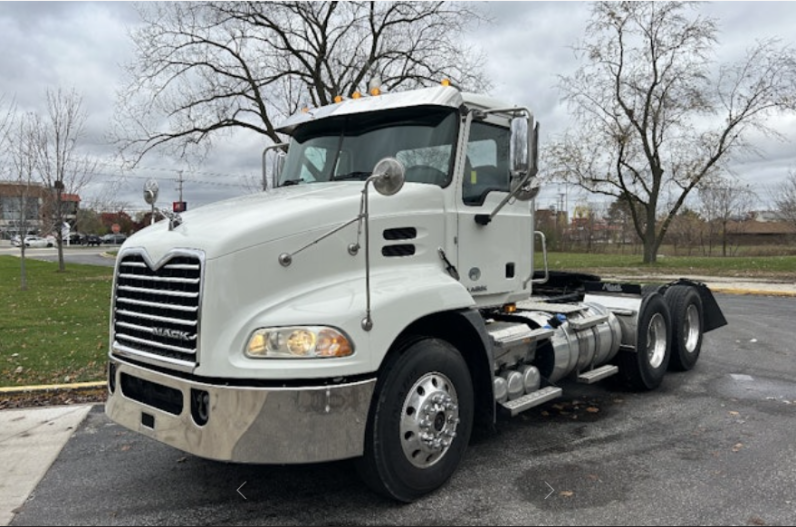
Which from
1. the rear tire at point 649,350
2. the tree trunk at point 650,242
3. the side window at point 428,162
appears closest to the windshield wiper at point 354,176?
the side window at point 428,162

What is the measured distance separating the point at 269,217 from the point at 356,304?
752mm

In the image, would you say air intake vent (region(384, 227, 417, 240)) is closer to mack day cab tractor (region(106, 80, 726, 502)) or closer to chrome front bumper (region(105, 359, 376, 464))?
mack day cab tractor (region(106, 80, 726, 502))

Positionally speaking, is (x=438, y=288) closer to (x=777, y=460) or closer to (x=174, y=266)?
(x=174, y=266)

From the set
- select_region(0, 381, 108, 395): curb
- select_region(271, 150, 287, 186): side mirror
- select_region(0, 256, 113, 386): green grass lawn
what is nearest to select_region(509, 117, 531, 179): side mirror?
select_region(271, 150, 287, 186): side mirror

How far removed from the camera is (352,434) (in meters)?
3.44

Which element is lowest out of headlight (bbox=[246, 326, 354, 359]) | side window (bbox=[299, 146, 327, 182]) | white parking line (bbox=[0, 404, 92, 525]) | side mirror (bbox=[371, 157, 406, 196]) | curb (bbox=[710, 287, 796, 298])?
white parking line (bbox=[0, 404, 92, 525])

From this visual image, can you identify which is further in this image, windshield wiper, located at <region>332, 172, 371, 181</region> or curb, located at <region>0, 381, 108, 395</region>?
curb, located at <region>0, 381, 108, 395</region>

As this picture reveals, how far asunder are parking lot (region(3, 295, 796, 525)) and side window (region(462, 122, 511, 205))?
6.52 ft

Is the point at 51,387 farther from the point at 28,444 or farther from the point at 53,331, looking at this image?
the point at 53,331

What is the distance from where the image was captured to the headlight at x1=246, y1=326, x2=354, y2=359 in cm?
333

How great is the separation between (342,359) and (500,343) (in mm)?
1600

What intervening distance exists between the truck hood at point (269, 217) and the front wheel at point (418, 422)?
0.95 m

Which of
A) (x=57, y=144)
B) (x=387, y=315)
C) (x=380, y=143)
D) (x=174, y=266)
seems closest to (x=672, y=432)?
(x=387, y=315)

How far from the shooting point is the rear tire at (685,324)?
7238 millimetres
